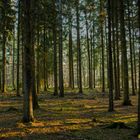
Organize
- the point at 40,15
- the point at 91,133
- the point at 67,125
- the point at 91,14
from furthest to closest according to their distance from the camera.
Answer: the point at 91,14
the point at 40,15
the point at 67,125
the point at 91,133

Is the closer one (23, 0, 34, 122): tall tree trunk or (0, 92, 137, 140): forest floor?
(0, 92, 137, 140): forest floor

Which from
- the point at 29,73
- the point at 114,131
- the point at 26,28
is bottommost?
the point at 114,131

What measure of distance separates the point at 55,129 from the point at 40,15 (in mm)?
7973

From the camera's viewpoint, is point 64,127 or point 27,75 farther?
point 27,75

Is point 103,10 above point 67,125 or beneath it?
above

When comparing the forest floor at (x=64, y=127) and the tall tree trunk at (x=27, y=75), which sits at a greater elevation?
the tall tree trunk at (x=27, y=75)

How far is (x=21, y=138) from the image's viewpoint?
11.0 metres

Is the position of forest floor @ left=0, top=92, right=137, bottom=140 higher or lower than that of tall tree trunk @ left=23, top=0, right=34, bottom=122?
lower

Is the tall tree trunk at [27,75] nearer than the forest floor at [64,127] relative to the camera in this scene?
No

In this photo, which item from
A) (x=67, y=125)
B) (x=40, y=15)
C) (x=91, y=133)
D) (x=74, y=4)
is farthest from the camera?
(x=74, y=4)

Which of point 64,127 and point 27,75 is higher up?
point 27,75

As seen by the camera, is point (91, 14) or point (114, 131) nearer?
point (114, 131)

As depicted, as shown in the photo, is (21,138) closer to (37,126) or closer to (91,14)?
(37,126)

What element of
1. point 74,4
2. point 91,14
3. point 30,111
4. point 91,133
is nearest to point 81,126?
point 91,133
